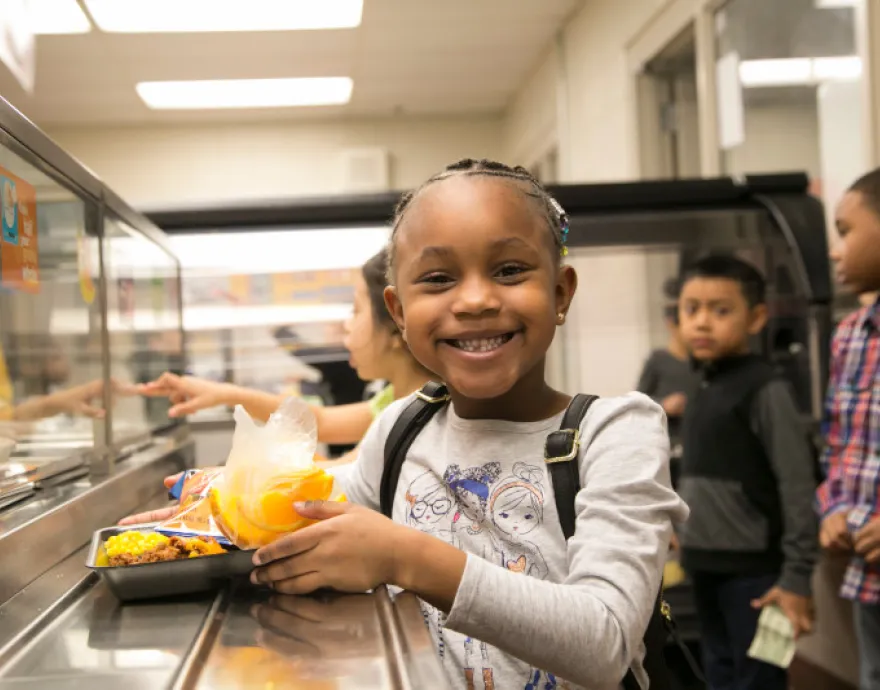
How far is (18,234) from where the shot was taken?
1.07 metres

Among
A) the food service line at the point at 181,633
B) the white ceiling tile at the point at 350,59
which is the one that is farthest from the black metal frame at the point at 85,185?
the white ceiling tile at the point at 350,59

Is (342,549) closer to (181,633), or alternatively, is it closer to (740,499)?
(181,633)

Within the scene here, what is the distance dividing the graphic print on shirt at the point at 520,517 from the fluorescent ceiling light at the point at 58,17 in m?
4.27

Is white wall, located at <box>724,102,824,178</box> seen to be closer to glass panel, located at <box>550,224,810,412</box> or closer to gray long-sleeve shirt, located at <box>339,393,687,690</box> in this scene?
glass panel, located at <box>550,224,810,412</box>

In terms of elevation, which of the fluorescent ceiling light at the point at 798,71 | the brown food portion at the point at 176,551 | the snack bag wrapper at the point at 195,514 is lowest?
the brown food portion at the point at 176,551

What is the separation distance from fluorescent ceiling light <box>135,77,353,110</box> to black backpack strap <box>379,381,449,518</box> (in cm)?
506

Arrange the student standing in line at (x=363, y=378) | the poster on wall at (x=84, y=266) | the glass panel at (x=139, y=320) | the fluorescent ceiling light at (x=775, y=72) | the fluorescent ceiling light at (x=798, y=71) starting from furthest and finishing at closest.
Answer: the fluorescent ceiling light at (x=775, y=72), the fluorescent ceiling light at (x=798, y=71), the student standing in line at (x=363, y=378), the glass panel at (x=139, y=320), the poster on wall at (x=84, y=266)

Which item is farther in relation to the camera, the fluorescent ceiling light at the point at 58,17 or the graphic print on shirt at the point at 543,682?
the fluorescent ceiling light at the point at 58,17

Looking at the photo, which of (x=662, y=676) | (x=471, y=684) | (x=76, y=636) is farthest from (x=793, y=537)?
(x=76, y=636)

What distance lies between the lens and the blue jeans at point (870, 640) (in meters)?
2.02

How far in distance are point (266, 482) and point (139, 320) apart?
122 centimetres

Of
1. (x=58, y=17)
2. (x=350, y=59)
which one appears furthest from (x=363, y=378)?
(x=350, y=59)

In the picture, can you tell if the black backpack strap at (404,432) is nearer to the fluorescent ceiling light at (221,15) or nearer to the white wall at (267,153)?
the fluorescent ceiling light at (221,15)

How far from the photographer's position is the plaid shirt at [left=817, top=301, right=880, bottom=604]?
77.9 inches
